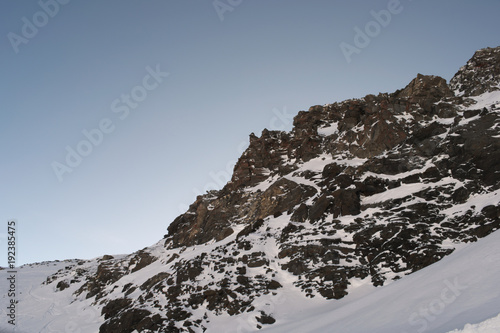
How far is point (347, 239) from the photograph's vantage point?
3444cm

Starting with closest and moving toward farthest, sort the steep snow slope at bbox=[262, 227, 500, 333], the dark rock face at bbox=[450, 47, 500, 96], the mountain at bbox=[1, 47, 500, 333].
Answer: the steep snow slope at bbox=[262, 227, 500, 333] → the mountain at bbox=[1, 47, 500, 333] → the dark rock face at bbox=[450, 47, 500, 96]

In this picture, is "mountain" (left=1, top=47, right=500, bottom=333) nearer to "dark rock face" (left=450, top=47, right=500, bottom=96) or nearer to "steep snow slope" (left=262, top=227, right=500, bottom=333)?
"steep snow slope" (left=262, top=227, right=500, bottom=333)

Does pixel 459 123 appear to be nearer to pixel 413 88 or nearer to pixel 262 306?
pixel 413 88

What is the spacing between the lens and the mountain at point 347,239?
1997 centimetres

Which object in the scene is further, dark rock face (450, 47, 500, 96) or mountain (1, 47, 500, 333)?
dark rock face (450, 47, 500, 96)

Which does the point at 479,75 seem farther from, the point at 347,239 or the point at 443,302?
the point at 443,302

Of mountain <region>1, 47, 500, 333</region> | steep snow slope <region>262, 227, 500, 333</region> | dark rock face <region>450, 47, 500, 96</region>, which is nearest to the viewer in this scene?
steep snow slope <region>262, 227, 500, 333</region>

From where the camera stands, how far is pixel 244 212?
182ft

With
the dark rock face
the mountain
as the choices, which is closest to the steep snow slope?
the mountain

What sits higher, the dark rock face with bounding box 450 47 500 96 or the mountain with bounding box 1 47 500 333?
the dark rock face with bounding box 450 47 500 96

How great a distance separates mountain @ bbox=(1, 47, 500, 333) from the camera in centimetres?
1997

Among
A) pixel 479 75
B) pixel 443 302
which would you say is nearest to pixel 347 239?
pixel 443 302

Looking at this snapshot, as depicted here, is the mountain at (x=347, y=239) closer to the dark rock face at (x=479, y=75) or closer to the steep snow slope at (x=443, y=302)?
the steep snow slope at (x=443, y=302)

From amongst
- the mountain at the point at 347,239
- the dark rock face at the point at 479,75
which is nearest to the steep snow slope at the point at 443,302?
the mountain at the point at 347,239
